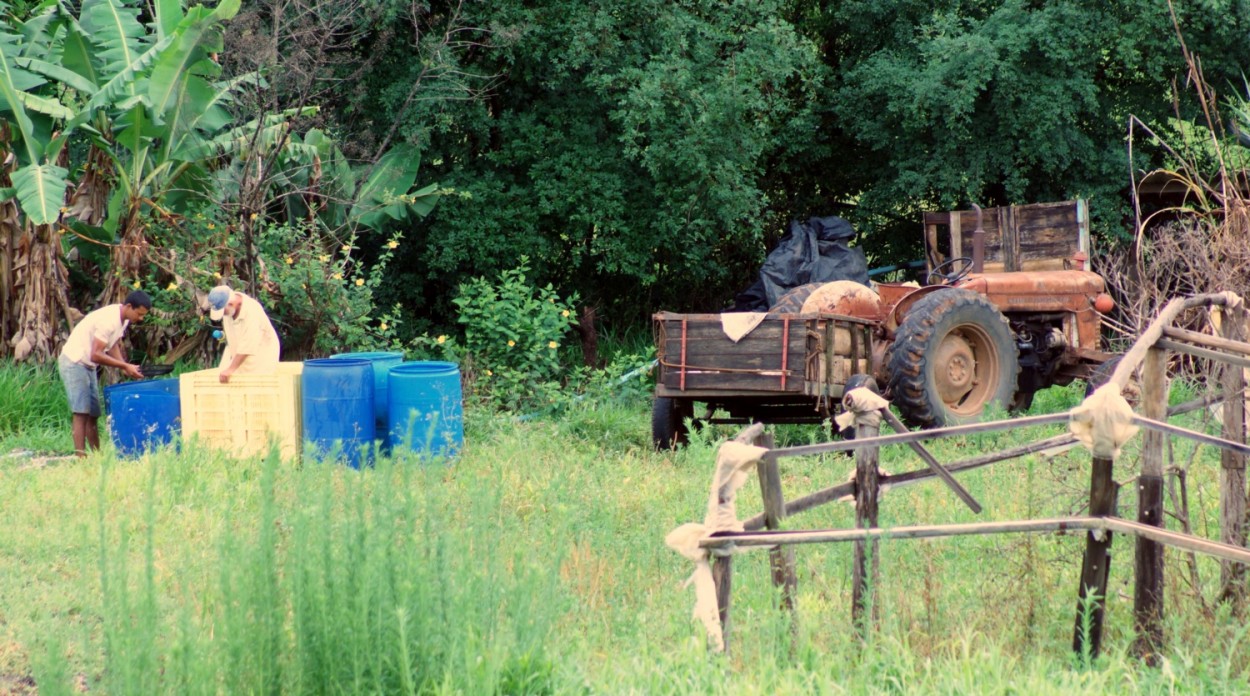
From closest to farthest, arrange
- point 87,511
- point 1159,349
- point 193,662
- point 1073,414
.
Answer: point 193,662
point 1073,414
point 1159,349
point 87,511

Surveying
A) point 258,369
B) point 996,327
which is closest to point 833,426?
point 996,327

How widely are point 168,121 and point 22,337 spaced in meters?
2.41

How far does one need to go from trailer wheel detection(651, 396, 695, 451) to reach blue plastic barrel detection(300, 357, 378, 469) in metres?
2.20

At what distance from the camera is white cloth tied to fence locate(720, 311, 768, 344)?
827 cm

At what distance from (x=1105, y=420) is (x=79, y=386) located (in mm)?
7981

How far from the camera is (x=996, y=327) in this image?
9195 mm

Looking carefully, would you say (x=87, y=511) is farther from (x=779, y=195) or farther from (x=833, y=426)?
(x=779, y=195)

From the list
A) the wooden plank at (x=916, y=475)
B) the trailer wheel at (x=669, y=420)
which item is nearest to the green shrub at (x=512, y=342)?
the trailer wheel at (x=669, y=420)

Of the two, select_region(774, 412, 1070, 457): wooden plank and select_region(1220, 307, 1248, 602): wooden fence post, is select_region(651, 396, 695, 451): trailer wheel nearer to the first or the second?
select_region(1220, 307, 1248, 602): wooden fence post

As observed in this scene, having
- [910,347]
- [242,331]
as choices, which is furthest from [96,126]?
[910,347]

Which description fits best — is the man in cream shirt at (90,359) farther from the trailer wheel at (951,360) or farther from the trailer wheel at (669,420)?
the trailer wheel at (951,360)

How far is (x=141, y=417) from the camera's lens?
28.9 ft

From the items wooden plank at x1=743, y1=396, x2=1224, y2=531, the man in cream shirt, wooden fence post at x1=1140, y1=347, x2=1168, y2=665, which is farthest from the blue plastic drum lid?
wooden fence post at x1=1140, y1=347, x2=1168, y2=665

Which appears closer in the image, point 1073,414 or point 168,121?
point 1073,414
